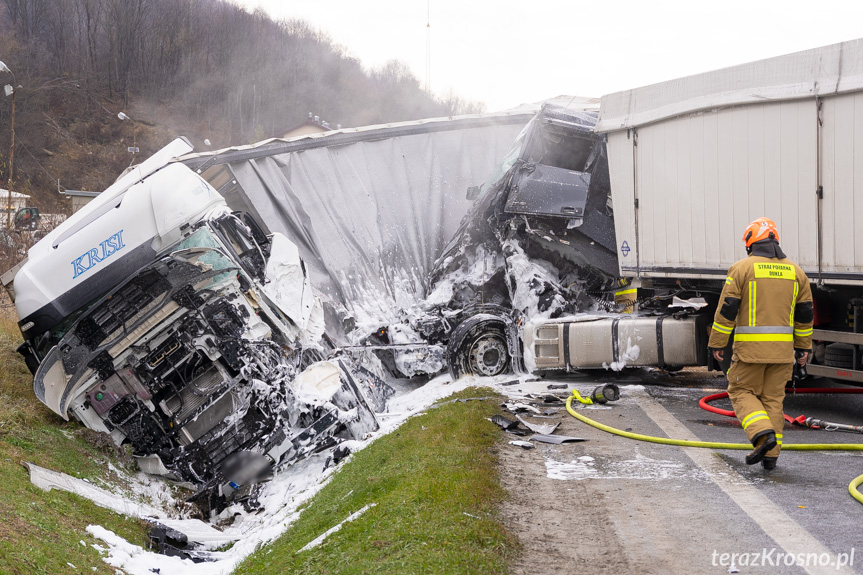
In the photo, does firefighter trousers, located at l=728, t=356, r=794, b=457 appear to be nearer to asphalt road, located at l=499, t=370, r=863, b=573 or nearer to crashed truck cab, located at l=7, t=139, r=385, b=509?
asphalt road, located at l=499, t=370, r=863, b=573

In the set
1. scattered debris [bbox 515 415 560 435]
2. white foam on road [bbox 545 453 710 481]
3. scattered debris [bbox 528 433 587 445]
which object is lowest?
scattered debris [bbox 515 415 560 435]

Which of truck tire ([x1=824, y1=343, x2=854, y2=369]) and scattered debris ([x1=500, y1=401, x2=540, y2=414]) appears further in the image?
scattered debris ([x1=500, y1=401, x2=540, y2=414])

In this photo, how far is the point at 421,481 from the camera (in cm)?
464

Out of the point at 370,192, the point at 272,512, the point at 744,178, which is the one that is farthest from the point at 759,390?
the point at 370,192

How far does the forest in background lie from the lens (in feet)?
138

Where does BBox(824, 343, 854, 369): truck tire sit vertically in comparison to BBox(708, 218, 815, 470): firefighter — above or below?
below

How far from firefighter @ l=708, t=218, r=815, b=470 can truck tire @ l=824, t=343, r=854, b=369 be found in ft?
5.95

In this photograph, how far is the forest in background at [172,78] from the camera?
41969 mm

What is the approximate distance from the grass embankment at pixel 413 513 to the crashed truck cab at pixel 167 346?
1.04m

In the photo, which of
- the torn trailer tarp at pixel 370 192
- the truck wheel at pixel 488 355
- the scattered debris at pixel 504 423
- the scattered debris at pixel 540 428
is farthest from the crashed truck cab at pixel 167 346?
the torn trailer tarp at pixel 370 192

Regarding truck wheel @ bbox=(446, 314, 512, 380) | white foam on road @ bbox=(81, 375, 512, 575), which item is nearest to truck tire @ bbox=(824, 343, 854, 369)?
white foam on road @ bbox=(81, 375, 512, 575)

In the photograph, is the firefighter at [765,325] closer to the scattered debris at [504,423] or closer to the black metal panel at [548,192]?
the scattered debris at [504,423]

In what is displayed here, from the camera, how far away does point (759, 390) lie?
5.06m

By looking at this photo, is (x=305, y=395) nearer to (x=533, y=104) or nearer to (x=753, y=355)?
(x=753, y=355)
